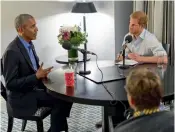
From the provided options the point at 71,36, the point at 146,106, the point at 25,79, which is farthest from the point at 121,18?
the point at 146,106

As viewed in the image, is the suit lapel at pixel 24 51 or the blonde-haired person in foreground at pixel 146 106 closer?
the blonde-haired person in foreground at pixel 146 106

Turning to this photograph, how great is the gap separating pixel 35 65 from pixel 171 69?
116 cm

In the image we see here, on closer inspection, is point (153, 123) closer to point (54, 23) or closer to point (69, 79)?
point (69, 79)

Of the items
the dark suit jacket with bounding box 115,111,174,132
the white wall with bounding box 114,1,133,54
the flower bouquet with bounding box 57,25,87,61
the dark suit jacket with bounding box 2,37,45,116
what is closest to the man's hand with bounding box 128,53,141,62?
the flower bouquet with bounding box 57,25,87,61

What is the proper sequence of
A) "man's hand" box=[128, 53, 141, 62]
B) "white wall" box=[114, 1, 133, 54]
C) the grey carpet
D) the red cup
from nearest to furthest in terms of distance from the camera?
the red cup < "man's hand" box=[128, 53, 141, 62] < the grey carpet < "white wall" box=[114, 1, 133, 54]

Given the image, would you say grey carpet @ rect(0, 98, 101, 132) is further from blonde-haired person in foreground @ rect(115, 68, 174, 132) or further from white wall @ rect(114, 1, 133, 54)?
blonde-haired person in foreground @ rect(115, 68, 174, 132)

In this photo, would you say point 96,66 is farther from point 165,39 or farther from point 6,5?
point 6,5

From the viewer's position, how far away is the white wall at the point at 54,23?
4.09 m

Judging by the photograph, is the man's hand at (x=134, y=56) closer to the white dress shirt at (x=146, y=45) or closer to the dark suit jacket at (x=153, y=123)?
the white dress shirt at (x=146, y=45)

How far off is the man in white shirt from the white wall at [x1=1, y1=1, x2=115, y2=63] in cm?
114

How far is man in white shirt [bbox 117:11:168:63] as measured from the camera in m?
2.99

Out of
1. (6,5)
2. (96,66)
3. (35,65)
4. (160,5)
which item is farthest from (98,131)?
(6,5)

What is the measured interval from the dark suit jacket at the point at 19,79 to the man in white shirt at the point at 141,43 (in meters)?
0.97

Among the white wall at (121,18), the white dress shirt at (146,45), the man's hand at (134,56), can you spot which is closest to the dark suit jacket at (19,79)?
the man's hand at (134,56)
